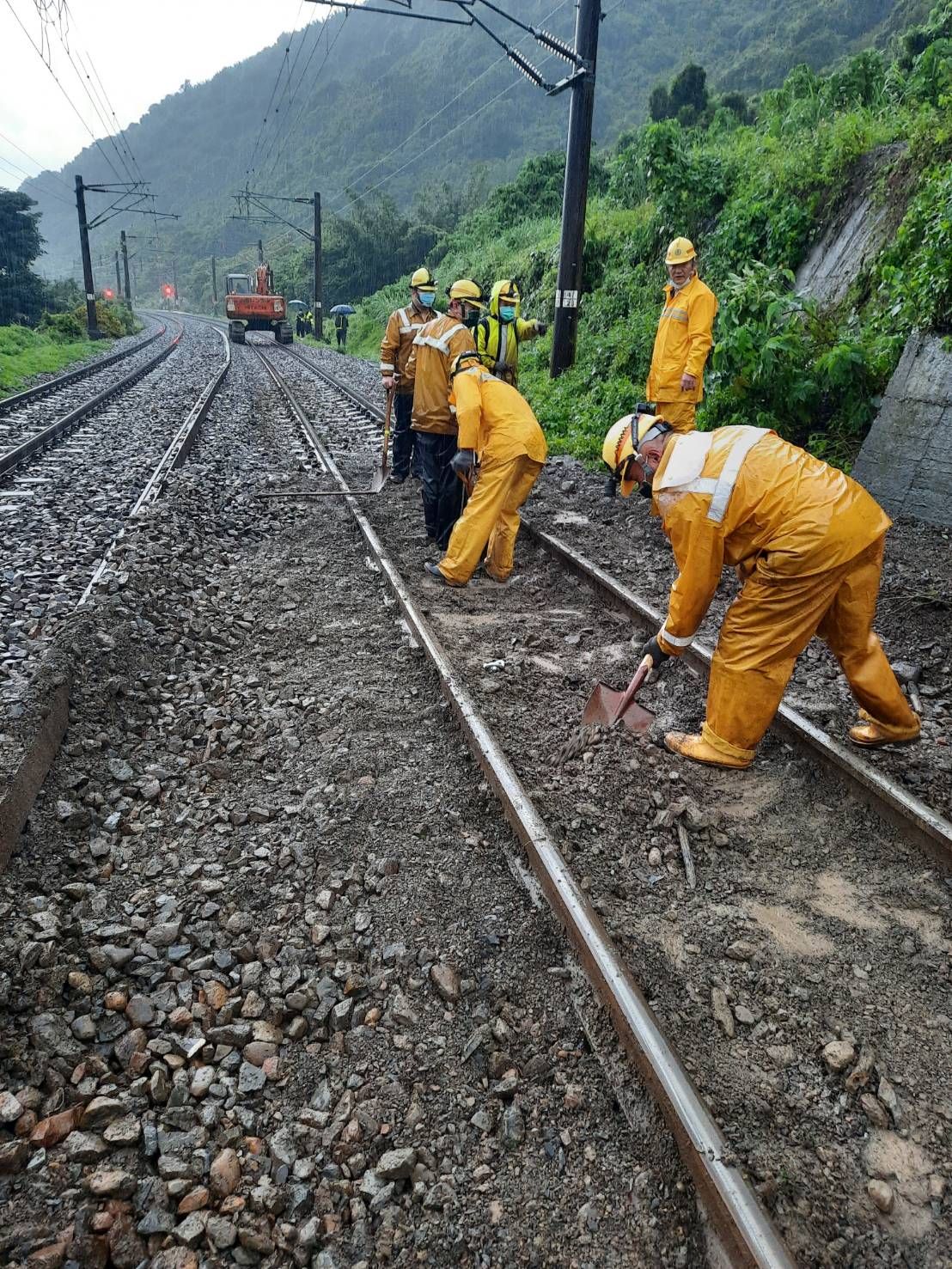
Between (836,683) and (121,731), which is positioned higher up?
(836,683)

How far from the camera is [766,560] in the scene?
3344 mm

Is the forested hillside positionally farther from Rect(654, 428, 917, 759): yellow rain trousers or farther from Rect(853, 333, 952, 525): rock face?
Rect(654, 428, 917, 759): yellow rain trousers

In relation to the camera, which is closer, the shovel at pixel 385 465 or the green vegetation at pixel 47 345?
the shovel at pixel 385 465

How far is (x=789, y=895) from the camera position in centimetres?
301

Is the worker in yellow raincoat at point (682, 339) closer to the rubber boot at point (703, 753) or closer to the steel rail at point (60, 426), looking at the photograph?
the rubber boot at point (703, 753)

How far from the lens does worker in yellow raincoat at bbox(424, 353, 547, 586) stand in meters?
5.73

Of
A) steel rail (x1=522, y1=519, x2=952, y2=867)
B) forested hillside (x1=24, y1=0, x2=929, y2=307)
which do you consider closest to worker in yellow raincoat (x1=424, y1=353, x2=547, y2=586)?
steel rail (x1=522, y1=519, x2=952, y2=867)

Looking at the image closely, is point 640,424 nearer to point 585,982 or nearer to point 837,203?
point 585,982

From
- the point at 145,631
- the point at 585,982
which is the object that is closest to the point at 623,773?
the point at 585,982

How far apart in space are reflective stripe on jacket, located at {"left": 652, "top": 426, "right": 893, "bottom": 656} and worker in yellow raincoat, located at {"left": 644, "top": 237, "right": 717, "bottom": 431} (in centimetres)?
376

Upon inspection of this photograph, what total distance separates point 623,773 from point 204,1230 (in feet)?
7.63

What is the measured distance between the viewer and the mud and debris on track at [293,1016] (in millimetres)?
1926

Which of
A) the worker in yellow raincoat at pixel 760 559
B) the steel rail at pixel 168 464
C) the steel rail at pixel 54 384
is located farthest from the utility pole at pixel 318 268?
the worker in yellow raincoat at pixel 760 559

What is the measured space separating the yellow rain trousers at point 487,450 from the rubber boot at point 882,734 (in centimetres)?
297
